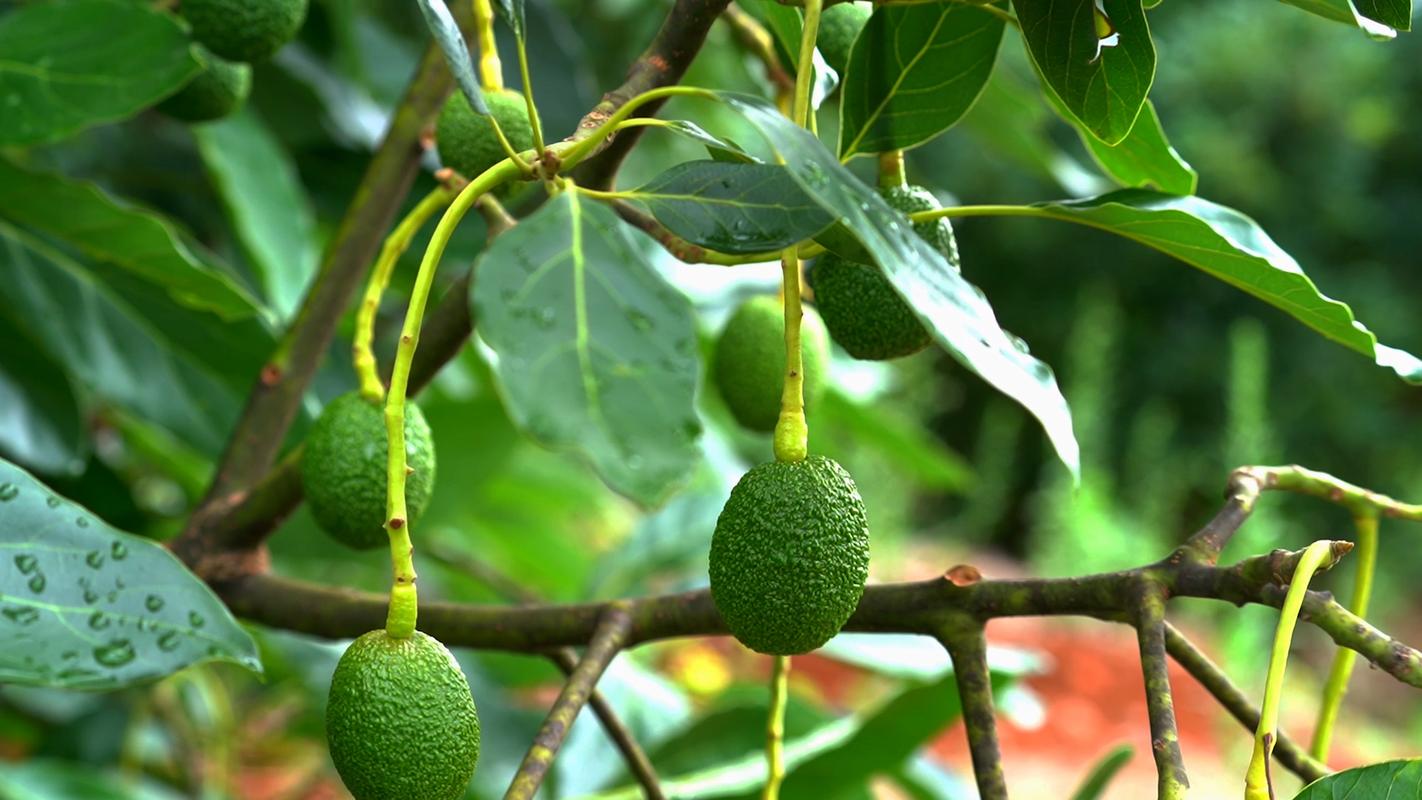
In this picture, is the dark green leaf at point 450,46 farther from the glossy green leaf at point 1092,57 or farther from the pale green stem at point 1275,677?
the pale green stem at point 1275,677

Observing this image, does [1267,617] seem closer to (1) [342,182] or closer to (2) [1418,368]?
(1) [342,182]

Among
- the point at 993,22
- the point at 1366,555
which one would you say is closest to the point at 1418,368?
the point at 1366,555

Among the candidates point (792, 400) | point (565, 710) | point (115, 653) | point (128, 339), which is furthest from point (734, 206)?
point (128, 339)

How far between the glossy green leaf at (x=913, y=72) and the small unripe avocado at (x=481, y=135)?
14cm

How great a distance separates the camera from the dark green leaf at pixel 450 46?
458 millimetres

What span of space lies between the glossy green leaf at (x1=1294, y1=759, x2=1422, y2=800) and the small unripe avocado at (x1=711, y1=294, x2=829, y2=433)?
1.09 feet

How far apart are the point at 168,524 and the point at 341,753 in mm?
802

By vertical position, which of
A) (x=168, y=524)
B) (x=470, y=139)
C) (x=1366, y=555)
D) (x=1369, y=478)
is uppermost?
(x=1369, y=478)

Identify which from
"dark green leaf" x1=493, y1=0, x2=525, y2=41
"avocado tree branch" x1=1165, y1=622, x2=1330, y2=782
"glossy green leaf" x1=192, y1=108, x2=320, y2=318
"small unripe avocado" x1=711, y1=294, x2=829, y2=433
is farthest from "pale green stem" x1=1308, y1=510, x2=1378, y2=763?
"glossy green leaf" x1=192, y1=108, x2=320, y2=318

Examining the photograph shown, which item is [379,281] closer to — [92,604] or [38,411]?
[92,604]

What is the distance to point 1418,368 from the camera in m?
0.52

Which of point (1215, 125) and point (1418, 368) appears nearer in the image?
point (1418, 368)

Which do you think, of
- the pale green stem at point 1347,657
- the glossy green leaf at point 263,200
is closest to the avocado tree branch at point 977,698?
the pale green stem at point 1347,657

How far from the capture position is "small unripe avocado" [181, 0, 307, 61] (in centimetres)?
72
